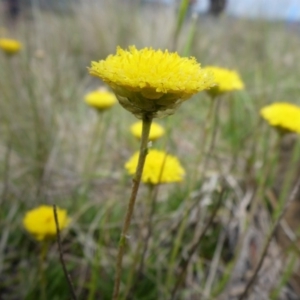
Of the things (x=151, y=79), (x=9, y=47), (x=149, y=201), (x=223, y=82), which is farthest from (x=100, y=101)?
(x=151, y=79)

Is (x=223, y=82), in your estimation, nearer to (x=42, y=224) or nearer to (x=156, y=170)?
(x=156, y=170)

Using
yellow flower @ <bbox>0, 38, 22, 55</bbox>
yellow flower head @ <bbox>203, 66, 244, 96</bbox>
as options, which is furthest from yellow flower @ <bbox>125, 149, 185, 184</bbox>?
yellow flower @ <bbox>0, 38, 22, 55</bbox>

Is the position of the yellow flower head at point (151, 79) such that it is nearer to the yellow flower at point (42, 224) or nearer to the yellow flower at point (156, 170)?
the yellow flower at point (156, 170)

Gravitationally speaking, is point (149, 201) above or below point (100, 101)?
below

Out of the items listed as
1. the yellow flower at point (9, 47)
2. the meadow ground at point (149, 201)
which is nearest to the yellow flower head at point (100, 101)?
the meadow ground at point (149, 201)

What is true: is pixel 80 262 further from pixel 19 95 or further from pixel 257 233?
pixel 19 95

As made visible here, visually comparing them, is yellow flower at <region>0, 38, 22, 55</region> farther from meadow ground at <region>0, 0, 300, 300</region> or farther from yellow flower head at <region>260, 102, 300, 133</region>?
yellow flower head at <region>260, 102, 300, 133</region>

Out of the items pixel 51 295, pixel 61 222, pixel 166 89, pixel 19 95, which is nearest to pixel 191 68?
pixel 166 89

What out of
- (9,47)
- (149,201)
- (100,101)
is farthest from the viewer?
(9,47)
